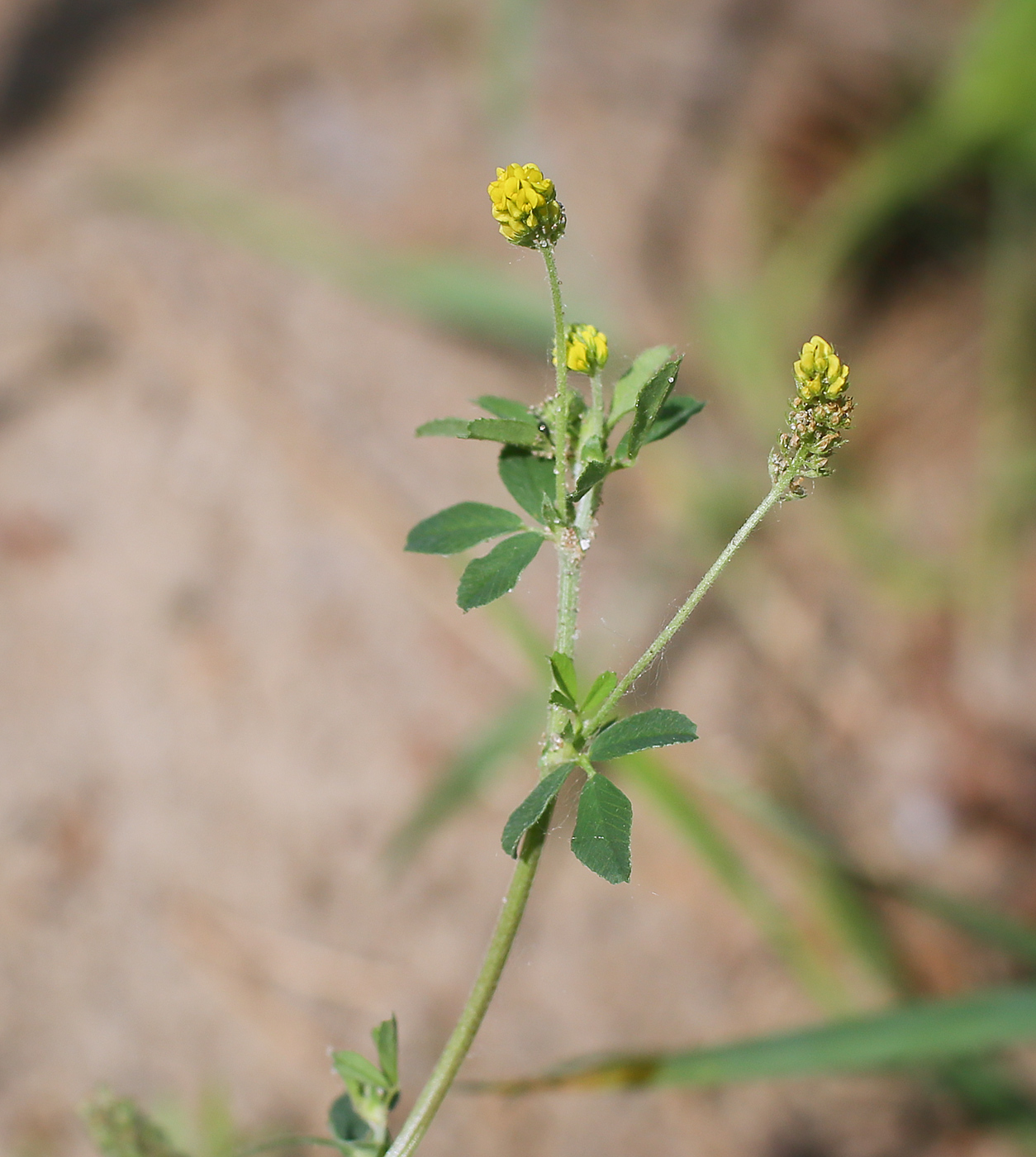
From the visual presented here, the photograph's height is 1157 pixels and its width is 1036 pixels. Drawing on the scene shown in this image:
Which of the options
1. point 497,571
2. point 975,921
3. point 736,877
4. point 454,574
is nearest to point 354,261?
point 454,574

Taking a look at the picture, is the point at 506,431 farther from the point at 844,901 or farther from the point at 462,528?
the point at 844,901

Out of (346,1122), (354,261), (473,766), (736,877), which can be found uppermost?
(354,261)

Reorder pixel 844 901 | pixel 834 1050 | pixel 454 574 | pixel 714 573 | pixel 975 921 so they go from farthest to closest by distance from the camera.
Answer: pixel 454 574 → pixel 844 901 → pixel 975 921 → pixel 834 1050 → pixel 714 573

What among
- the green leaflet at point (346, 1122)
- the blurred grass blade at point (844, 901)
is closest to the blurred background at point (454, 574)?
the blurred grass blade at point (844, 901)

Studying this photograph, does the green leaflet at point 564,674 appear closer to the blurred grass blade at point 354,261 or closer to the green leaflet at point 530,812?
the green leaflet at point 530,812

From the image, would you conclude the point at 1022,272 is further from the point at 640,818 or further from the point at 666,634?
the point at 666,634

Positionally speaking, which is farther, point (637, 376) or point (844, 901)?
point (844, 901)
